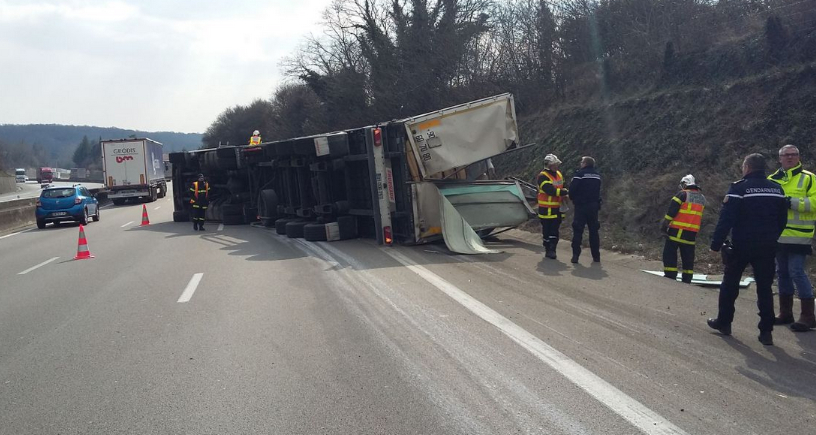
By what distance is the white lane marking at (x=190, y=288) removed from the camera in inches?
360

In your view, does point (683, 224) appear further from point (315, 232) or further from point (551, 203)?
point (315, 232)

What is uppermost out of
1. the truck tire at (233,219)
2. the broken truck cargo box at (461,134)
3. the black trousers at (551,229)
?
the broken truck cargo box at (461,134)

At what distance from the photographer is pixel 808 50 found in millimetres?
13578

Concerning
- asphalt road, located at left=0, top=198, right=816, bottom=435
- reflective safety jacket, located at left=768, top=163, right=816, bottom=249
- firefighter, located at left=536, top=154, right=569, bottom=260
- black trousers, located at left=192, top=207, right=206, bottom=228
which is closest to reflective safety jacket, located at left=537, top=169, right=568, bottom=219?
firefighter, located at left=536, top=154, right=569, bottom=260

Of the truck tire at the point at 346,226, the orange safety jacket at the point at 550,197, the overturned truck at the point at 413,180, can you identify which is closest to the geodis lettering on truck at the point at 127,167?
the overturned truck at the point at 413,180

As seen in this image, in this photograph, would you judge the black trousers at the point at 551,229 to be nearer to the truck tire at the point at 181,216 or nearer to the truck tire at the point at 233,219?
the truck tire at the point at 233,219

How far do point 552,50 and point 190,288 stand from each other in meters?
17.8

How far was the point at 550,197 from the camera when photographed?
11.6m

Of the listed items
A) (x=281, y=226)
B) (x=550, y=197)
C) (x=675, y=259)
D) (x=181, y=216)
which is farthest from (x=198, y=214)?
(x=675, y=259)

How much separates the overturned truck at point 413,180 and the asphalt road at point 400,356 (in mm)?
2236

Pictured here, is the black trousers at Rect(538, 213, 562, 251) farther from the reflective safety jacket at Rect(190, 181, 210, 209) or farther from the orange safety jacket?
the reflective safety jacket at Rect(190, 181, 210, 209)

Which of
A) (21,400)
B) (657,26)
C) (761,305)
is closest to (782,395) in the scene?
(761,305)

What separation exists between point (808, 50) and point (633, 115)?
4.44m

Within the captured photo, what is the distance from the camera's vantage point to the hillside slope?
39.7ft
